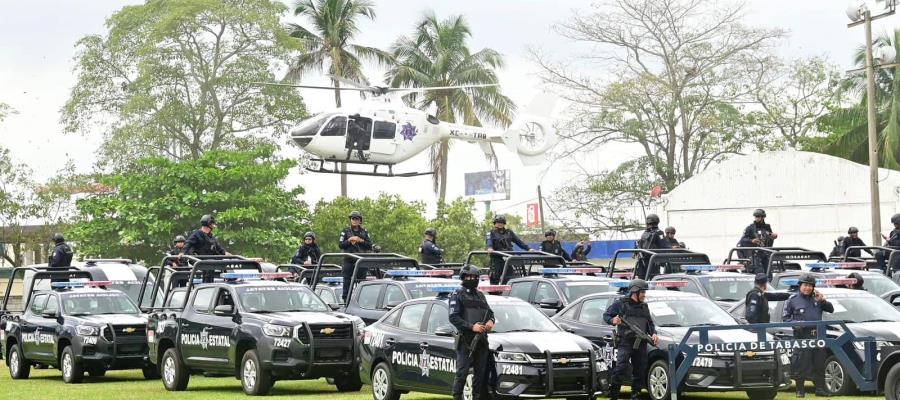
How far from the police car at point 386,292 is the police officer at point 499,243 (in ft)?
6.66

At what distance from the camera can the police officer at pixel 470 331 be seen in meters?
16.0

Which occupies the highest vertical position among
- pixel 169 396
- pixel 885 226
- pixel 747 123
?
pixel 747 123

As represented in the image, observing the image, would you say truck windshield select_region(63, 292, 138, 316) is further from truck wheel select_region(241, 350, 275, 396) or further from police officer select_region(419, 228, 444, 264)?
police officer select_region(419, 228, 444, 264)

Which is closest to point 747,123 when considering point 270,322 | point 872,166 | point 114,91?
point 872,166

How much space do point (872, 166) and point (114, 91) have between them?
121 feet

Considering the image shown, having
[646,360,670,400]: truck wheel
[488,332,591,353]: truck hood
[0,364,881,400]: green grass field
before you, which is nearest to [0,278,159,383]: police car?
[0,364,881,400]: green grass field

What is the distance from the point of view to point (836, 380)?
17.7 m

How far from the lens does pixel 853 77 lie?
53562mm

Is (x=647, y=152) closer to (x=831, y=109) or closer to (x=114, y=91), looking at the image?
(x=831, y=109)

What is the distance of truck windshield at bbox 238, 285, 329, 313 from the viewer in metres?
20.8

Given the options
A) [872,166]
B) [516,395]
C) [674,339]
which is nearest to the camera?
[516,395]

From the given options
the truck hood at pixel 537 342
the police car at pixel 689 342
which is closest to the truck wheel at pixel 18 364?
the police car at pixel 689 342

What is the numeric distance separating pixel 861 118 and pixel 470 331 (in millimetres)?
40530

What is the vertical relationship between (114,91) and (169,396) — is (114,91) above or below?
above
